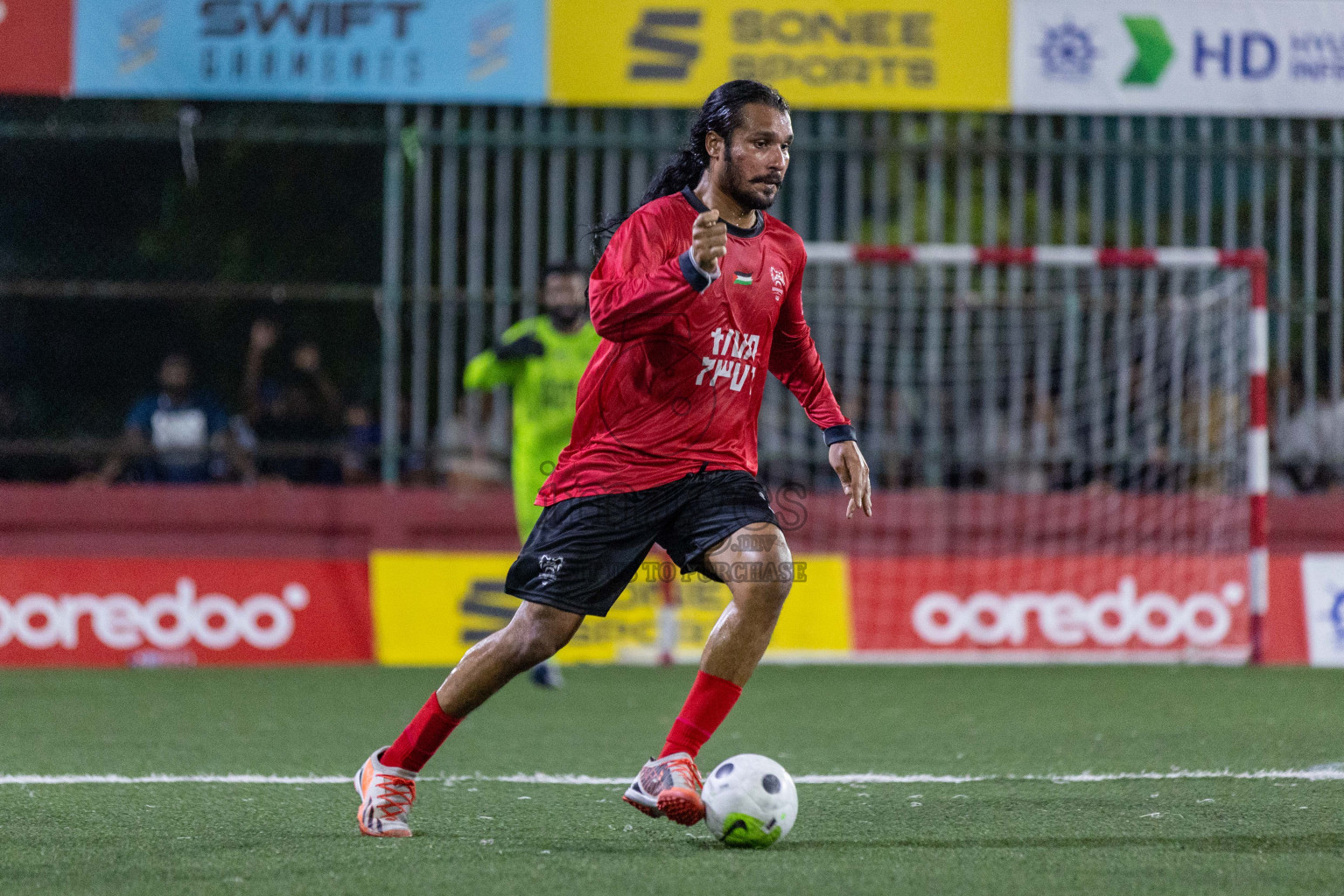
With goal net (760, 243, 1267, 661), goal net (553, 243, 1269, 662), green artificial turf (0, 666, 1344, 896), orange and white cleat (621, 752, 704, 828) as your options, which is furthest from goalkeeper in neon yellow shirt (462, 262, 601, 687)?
orange and white cleat (621, 752, 704, 828)

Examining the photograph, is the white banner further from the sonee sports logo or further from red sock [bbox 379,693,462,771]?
red sock [bbox 379,693,462,771]

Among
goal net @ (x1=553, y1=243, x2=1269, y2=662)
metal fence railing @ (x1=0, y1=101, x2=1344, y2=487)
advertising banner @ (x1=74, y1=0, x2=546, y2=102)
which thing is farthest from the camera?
metal fence railing @ (x1=0, y1=101, x2=1344, y2=487)

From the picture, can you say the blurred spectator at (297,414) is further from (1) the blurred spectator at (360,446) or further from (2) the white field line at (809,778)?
(2) the white field line at (809,778)

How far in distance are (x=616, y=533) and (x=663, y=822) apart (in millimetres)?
940

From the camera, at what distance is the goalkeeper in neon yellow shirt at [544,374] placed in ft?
30.7

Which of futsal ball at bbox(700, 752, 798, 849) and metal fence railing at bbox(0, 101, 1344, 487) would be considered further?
metal fence railing at bbox(0, 101, 1344, 487)

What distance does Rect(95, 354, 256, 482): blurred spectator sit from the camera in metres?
11.8

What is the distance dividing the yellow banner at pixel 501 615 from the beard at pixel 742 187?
619cm

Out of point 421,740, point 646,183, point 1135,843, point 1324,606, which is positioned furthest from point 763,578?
point 646,183

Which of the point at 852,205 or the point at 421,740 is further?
the point at 852,205

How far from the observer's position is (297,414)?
12242 mm

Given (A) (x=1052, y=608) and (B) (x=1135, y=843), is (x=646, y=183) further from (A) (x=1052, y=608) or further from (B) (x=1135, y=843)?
(B) (x=1135, y=843)

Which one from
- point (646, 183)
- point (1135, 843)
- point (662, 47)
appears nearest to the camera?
point (1135, 843)

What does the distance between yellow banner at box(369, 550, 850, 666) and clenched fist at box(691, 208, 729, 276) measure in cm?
659
